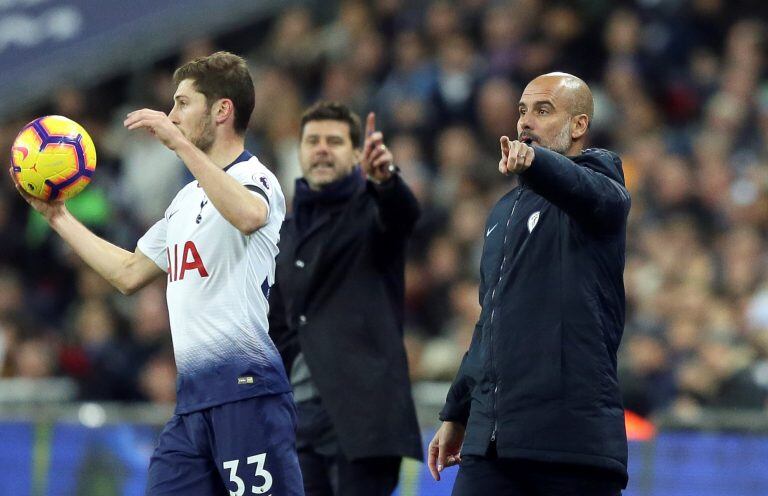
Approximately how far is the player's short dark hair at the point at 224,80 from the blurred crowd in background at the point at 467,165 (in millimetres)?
4902

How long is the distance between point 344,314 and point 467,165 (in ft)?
19.1

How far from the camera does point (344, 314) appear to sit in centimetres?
702

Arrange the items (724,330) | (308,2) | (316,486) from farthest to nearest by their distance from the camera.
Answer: (308,2) → (724,330) → (316,486)

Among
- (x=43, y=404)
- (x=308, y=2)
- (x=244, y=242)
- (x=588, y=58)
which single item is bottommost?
(x=43, y=404)

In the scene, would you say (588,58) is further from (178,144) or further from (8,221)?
(178,144)

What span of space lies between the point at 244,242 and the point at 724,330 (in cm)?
524

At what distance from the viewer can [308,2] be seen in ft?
51.9

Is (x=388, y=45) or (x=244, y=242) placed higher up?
(x=388, y=45)

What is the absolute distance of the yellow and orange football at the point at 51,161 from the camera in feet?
19.3

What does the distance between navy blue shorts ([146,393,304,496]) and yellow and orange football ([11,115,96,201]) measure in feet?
3.72

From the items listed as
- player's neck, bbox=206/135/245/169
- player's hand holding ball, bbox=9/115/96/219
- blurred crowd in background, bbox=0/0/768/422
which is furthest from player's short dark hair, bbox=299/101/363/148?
blurred crowd in background, bbox=0/0/768/422

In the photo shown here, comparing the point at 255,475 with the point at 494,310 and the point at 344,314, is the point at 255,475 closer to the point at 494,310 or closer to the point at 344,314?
the point at 494,310

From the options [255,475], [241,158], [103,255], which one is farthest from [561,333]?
[103,255]

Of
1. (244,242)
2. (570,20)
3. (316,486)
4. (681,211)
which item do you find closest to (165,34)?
(570,20)
